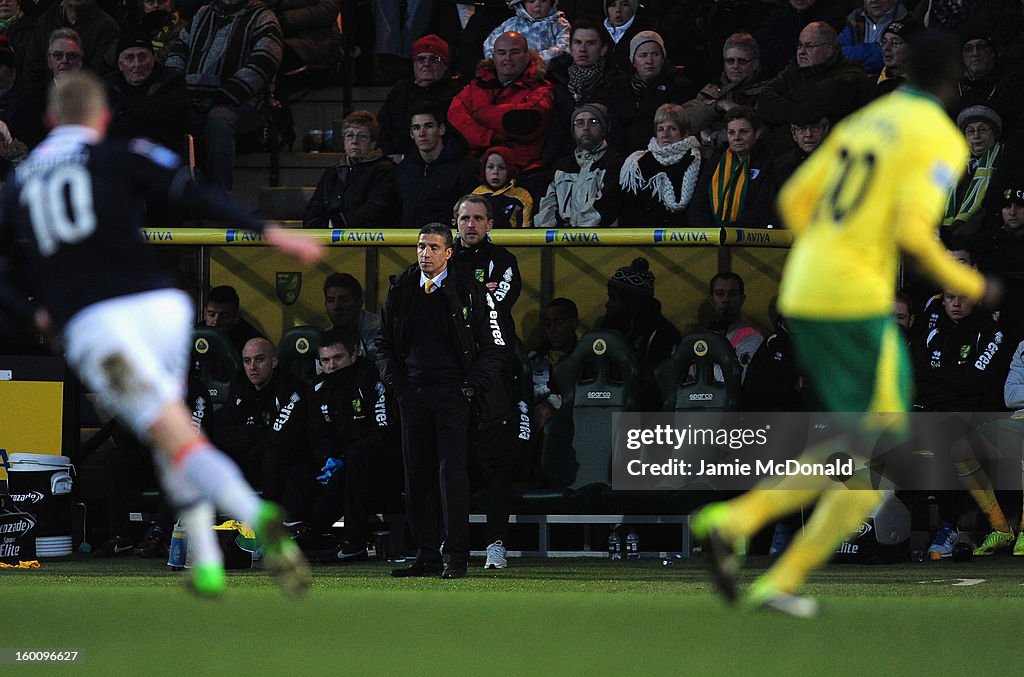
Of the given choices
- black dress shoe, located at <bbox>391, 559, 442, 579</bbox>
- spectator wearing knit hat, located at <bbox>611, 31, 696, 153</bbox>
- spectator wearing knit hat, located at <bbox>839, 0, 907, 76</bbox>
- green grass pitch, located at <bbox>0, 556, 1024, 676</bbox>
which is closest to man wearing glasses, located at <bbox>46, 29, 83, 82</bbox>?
spectator wearing knit hat, located at <bbox>611, 31, 696, 153</bbox>

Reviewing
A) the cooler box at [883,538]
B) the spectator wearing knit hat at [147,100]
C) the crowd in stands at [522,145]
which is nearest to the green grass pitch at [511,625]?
the cooler box at [883,538]

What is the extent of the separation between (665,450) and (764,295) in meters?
1.51

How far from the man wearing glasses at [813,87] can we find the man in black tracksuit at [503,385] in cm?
268

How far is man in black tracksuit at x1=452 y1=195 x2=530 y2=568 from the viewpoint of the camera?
11.2 meters

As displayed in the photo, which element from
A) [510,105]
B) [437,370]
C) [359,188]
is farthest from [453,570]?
[510,105]

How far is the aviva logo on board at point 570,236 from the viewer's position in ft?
40.8

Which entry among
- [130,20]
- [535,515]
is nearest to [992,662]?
[535,515]

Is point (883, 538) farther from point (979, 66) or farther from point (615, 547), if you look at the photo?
point (979, 66)

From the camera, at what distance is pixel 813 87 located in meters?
12.8

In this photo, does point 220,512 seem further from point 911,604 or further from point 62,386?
point 911,604

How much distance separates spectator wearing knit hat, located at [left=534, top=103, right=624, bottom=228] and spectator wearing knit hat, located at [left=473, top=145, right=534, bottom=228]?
12cm

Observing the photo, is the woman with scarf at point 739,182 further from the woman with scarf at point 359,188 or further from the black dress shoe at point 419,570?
the black dress shoe at point 419,570

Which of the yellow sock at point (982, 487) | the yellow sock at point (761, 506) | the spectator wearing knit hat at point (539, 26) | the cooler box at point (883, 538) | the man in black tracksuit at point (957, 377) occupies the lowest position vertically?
the cooler box at point (883, 538)

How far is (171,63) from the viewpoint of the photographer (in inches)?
585
